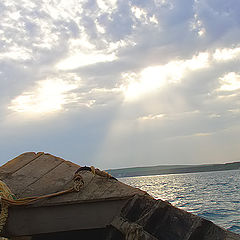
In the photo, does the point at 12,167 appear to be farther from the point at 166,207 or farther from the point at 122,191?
the point at 166,207

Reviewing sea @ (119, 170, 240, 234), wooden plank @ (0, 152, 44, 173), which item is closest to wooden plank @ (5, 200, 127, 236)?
wooden plank @ (0, 152, 44, 173)

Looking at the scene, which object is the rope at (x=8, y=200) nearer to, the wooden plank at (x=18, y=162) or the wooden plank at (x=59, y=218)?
the wooden plank at (x=59, y=218)

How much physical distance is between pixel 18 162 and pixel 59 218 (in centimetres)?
166

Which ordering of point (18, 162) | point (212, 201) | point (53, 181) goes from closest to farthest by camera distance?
point (53, 181), point (18, 162), point (212, 201)

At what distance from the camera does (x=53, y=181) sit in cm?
404

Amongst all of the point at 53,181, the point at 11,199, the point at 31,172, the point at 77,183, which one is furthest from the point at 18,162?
the point at 77,183

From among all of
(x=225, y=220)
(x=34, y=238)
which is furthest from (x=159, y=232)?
(x=225, y=220)

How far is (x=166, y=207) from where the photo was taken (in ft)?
11.0

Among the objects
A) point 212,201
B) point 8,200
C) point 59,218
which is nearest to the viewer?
point 8,200

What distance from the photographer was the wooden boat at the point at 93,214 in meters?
3.00

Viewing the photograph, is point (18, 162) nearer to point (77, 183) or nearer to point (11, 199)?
point (11, 199)

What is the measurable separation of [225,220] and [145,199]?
18.9 meters

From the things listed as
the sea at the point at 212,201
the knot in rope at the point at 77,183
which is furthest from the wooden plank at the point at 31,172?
the sea at the point at 212,201

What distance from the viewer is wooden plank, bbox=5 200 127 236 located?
3.47 meters
